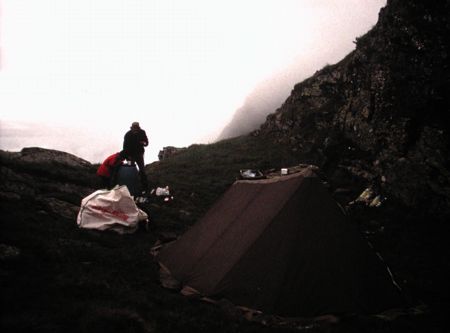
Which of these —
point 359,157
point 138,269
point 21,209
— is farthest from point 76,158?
point 359,157

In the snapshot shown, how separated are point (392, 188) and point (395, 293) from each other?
698 cm

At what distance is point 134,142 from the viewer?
13.2 m

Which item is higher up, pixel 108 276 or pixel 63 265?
pixel 63 265

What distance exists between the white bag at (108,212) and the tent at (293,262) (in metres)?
3.05

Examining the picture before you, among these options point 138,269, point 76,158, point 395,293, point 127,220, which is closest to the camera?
point 395,293

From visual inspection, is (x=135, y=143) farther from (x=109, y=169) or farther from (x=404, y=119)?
(x=404, y=119)

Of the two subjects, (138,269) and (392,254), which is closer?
(138,269)

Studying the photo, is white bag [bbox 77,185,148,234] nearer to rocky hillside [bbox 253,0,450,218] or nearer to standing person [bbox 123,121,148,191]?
standing person [bbox 123,121,148,191]

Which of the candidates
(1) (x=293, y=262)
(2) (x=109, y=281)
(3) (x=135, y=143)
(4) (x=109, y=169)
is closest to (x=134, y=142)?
(3) (x=135, y=143)

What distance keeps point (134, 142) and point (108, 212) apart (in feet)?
14.1

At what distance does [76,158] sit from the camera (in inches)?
738

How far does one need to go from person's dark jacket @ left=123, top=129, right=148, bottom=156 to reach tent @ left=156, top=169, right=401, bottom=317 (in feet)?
22.7

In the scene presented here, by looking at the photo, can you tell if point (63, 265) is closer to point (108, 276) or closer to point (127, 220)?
point (108, 276)

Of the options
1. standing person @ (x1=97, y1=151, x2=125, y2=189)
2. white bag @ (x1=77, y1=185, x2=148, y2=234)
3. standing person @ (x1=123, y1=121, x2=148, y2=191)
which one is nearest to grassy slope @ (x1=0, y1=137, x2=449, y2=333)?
white bag @ (x1=77, y1=185, x2=148, y2=234)
